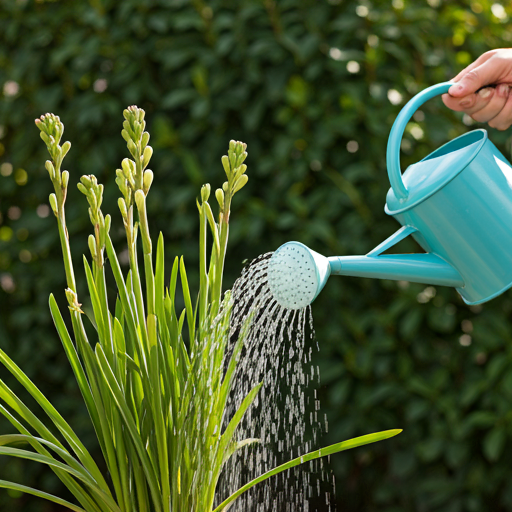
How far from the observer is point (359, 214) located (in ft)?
5.75

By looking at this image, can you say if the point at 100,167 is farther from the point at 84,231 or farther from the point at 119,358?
the point at 119,358

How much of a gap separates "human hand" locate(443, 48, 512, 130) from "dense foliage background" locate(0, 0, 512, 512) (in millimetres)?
742

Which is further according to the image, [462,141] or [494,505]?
[494,505]

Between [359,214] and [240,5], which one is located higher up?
[240,5]

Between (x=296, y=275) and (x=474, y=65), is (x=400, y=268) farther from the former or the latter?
(x=474, y=65)

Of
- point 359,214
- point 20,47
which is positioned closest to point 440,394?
point 359,214

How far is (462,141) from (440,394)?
1.07 m

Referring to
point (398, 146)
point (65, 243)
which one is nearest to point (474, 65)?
point (398, 146)

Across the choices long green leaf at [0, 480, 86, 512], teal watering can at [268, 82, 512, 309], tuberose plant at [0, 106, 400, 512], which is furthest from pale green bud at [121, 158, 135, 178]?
long green leaf at [0, 480, 86, 512]

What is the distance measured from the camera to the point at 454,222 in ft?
→ 2.51

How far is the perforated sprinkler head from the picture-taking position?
68 cm

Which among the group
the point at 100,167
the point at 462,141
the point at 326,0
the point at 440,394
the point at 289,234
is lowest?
the point at 440,394

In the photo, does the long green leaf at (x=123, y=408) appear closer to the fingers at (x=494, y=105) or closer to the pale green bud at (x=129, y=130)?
the pale green bud at (x=129, y=130)

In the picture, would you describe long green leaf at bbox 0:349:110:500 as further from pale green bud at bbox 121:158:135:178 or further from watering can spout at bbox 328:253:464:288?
watering can spout at bbox 328:253:464:288
